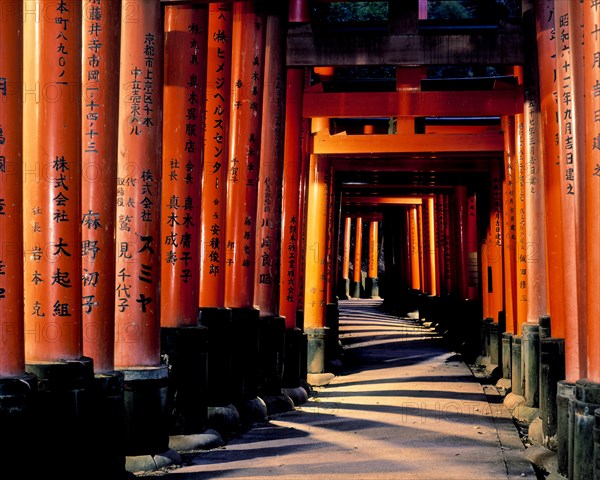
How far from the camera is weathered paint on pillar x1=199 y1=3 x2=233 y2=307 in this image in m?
7.91

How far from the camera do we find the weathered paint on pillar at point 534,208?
9430mm

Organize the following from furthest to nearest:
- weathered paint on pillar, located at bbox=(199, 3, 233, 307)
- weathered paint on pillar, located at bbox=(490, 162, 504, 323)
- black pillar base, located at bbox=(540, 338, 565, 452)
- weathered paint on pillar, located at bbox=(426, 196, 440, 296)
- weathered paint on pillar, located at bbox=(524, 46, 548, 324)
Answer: weathered paint on pillar, located at bbox=(426, 196, 440, 296) < weathered paint on pillar, located at bbox=(490, 162, 504, 323) < weathered paint on pillar, located at bbox=(524, 46, 548, 324) < weathered paint on pillar, located at bbox=(199, 3, 233, 307) < black pillar base, located at bbox=(540, 338, 565, 452)

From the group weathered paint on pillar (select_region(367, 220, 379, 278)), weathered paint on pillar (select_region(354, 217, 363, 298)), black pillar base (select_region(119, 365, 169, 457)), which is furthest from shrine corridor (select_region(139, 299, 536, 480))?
weathered paint on pillar (select_region(367, 220, 379, 278))

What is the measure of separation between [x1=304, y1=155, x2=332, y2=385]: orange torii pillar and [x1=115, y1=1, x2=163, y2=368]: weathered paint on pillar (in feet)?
24.1

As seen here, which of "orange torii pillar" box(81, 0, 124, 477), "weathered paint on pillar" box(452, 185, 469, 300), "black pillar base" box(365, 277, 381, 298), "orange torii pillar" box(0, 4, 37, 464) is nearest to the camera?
"orange torii pillar" box(0, 4, 37, 464)

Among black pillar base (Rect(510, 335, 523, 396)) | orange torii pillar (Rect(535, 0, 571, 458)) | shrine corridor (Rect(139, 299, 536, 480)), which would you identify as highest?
orange torii pillar (Rect(535, 0, 571, 458))

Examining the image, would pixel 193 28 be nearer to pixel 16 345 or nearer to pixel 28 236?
pixel 28 236

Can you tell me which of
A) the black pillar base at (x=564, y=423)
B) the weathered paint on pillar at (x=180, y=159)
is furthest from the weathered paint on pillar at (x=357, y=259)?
the black pillar base at (x=564, y=423)

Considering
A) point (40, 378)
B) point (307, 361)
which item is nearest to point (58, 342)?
point (40, 378)

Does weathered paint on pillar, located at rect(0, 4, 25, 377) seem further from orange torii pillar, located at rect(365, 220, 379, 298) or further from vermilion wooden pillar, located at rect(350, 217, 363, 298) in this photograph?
orange torii pillar, located at rect(365, 220, 379, 298)

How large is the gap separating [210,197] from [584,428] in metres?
3.90

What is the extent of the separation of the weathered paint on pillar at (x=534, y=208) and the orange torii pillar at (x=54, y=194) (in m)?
5.38

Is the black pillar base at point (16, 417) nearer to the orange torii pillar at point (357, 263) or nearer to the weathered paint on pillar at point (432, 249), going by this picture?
the weathered paint on pillar at point (432, 249)

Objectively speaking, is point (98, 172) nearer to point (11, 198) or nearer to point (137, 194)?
point (137, 194)
